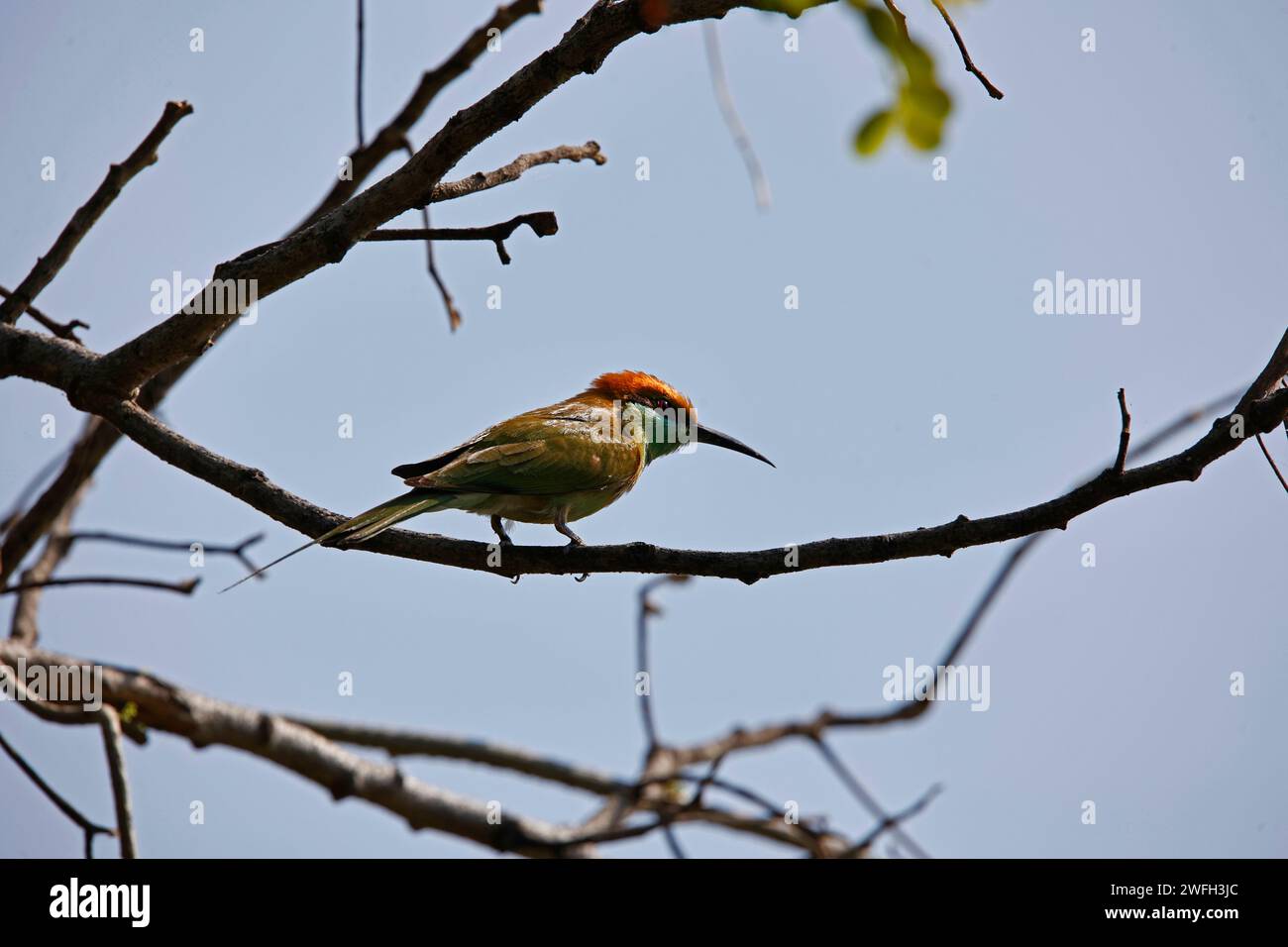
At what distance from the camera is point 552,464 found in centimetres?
456

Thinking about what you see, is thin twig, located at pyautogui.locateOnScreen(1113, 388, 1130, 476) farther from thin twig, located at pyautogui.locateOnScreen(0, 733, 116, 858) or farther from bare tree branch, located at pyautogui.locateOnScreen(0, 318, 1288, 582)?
thin twig, located at pyautogui.locateOnScreen(0, 733, 116, 858)

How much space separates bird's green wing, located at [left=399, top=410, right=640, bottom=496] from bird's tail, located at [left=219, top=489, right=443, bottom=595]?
0.05m

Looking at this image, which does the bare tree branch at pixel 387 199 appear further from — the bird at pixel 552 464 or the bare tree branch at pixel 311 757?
the bare tree branch at pixel 311 757

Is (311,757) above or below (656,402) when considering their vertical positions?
below

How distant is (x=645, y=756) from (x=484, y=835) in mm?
973

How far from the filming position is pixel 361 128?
4.05 meters

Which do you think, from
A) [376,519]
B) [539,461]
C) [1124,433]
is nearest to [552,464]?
[539,461]

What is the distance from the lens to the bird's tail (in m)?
3.10

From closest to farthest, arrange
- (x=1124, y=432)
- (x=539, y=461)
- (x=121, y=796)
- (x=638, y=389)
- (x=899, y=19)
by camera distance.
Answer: (x=899, y=19), (x=1124, y=432), (x=121, y=796), (x=539, y=461), (x=638, y=389)

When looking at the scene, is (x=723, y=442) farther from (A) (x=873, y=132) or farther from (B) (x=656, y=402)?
(A) (x=873, y=132)

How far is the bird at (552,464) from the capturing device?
404 cm

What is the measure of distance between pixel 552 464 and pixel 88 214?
1.77 meters

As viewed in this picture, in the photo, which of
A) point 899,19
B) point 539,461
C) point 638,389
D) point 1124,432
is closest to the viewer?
point 899,19
